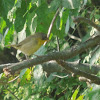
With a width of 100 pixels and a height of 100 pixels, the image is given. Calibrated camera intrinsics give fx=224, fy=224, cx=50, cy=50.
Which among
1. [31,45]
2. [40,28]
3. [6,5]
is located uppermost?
[6,5]

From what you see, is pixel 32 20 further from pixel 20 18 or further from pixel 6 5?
pixel 6 5

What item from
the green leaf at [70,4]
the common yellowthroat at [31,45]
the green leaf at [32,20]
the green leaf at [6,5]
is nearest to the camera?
the green leaf at [70,4]

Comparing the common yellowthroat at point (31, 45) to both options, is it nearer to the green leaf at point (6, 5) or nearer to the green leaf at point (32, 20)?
the green leaf at point (32, 20)

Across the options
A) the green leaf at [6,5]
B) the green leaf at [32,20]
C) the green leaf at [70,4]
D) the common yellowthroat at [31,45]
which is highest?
the green leaf at [6,5]

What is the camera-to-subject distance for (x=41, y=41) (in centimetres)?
174

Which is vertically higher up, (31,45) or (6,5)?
(6,5)

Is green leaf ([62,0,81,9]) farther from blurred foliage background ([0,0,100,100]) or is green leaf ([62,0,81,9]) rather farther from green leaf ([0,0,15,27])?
green leaf ([0,0,15,27])

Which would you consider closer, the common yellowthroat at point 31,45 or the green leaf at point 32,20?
the green leaf at point 32,20

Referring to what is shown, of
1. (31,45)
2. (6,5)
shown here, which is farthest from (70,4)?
(31,45)

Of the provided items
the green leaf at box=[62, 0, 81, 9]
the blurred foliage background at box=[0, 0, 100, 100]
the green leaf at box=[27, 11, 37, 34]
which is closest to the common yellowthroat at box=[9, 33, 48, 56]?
the blurred foliage background at box=[0, 0, 100, 100]

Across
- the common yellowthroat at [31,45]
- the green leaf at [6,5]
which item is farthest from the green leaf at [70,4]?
the common yellowthroat at [31,45]

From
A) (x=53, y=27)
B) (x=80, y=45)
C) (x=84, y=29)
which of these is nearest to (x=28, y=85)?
(x=84, y=29)

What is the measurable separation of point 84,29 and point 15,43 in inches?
94.7

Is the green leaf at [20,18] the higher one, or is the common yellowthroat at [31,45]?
the green leaf at [20,18]
